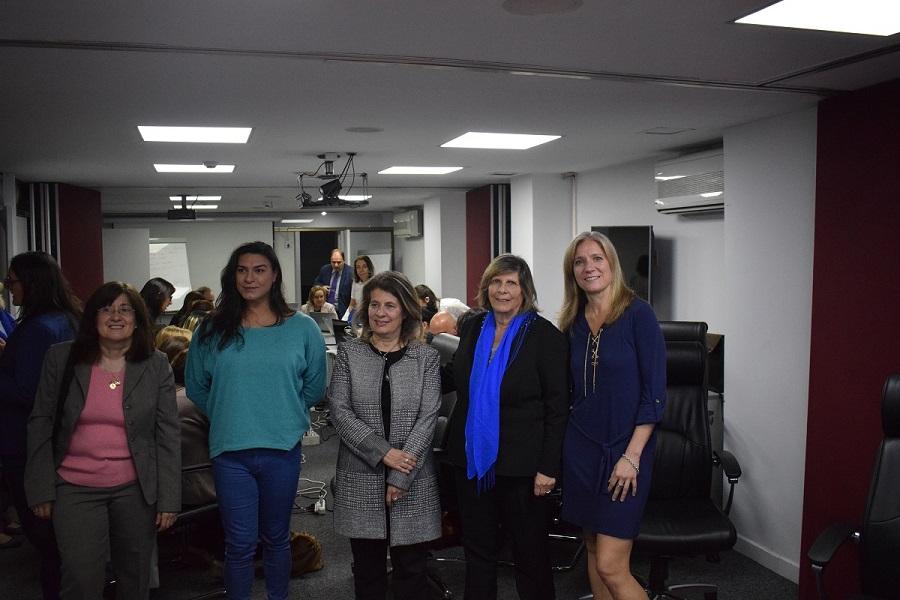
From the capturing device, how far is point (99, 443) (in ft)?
8.44

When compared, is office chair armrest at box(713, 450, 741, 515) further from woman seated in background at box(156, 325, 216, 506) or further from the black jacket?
woman seated in background at box(156, 325, 216, 506)

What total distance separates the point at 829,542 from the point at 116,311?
2.60 m

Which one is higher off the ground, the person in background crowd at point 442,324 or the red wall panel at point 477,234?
the red wall panel at point 477,234

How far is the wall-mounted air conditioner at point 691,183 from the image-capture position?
4.81 meters

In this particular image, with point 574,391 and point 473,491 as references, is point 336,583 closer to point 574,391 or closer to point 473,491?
point 473,491

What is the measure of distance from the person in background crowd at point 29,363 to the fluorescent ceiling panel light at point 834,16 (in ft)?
8.88

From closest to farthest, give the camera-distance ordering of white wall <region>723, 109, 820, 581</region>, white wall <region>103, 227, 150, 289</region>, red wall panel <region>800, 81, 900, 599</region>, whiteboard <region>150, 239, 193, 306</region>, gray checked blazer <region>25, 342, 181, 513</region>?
gray checked blazer <region>25, 342, 181, 513</region> < red wall panel <region>800, 81, 900, 599</region> < white wall <region>723, 109, 820, 581</region> < white wall <region>103, 227, 150, 289</region> < whiteboard <region>150, 239, 193, 306</region>

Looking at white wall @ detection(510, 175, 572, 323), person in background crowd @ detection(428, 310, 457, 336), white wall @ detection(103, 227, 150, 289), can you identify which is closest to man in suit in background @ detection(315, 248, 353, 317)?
white wall @ detection(510, 175, 572, 323)

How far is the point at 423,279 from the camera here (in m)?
11.9

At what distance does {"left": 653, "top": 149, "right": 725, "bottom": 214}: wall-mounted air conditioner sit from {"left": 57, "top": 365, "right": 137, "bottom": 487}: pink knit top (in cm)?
366

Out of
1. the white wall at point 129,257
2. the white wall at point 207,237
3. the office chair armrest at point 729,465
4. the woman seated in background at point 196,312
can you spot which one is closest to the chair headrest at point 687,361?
the office chair armrest at point 729,465

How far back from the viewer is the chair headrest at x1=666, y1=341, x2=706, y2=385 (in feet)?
11.7

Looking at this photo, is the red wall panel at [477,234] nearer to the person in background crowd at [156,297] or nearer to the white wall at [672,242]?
the white wall at [672,242]

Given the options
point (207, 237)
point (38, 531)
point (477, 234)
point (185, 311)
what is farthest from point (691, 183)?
point (207, 237)
